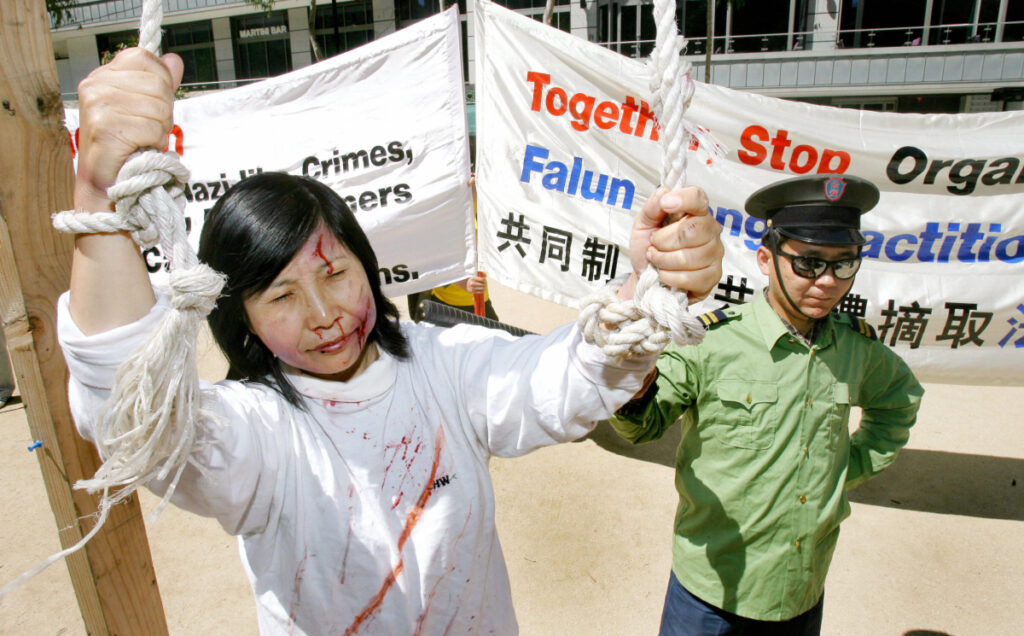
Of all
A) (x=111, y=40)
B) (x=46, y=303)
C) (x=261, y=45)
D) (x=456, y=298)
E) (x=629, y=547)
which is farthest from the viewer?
(x=111, y=40)

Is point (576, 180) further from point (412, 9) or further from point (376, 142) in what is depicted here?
point (412, 9)

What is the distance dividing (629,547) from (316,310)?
2380 millimetres

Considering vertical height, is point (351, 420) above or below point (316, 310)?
below

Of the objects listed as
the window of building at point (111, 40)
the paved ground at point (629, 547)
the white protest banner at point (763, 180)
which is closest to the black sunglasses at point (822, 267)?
the white protest banner at point (763, 180)

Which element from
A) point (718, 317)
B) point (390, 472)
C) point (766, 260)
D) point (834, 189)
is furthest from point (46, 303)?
point (834, 189)

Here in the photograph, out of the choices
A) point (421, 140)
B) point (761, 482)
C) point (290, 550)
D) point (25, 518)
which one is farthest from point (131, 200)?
point (25, 518)

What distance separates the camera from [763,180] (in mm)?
3283

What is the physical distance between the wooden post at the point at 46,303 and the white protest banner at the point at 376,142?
2.31 meters

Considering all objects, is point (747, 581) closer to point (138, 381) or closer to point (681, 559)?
point (681, 559)

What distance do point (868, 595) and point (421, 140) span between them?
10.5 feet

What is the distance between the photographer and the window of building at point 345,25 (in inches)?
803

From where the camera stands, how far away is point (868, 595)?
2.74m

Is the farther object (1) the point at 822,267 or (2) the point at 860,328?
(2) the point at 860,328

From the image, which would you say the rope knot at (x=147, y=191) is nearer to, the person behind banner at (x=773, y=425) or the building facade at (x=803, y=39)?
the person behind banner at (x=773, y=425)
